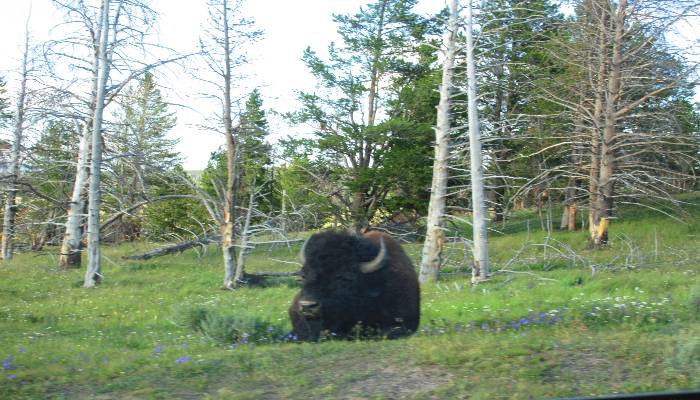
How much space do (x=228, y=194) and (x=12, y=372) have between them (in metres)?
12.7

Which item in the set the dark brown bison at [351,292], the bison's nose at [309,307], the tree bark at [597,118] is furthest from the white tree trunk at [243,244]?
the tree bark at [597,118]

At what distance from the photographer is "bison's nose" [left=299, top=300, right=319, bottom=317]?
9.04 m

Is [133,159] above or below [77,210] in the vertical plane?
above

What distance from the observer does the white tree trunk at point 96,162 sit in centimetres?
1959

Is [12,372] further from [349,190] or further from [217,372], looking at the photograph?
[349,190]

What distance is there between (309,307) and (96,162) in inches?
514

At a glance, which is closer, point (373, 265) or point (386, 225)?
point (373, 265)

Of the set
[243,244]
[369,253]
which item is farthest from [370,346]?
[243,244]

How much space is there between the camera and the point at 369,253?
10.1 metres

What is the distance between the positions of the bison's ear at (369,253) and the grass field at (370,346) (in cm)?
126

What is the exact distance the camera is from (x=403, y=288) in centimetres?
1014

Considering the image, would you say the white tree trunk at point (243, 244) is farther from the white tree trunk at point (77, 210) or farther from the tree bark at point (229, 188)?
the white tree trunk at point (77, 210)

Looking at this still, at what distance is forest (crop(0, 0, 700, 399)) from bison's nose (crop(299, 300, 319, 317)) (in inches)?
20.8

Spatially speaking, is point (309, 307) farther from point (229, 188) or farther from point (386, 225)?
point (386, 225)
